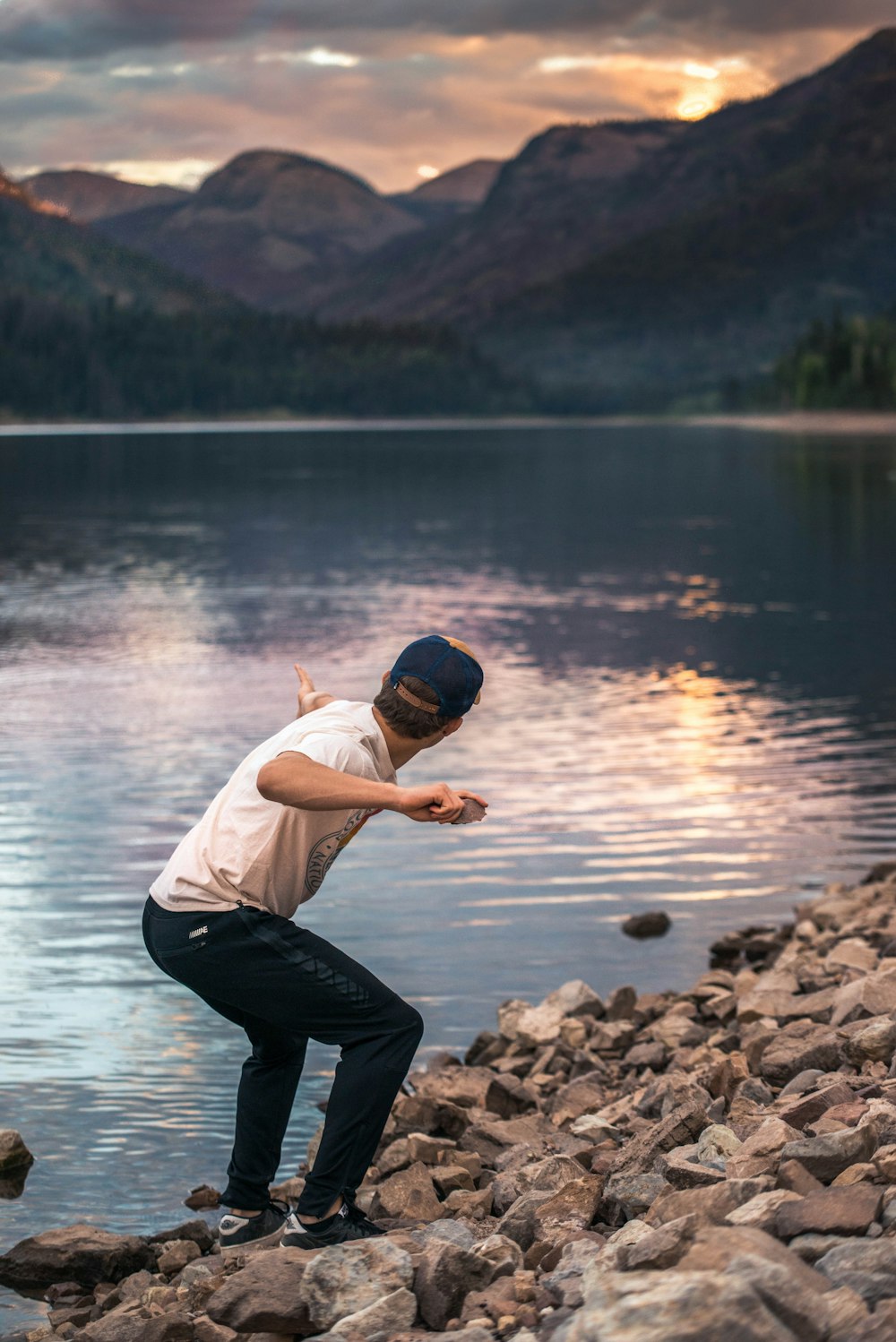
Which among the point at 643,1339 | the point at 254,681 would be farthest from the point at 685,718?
the point at 643,1339

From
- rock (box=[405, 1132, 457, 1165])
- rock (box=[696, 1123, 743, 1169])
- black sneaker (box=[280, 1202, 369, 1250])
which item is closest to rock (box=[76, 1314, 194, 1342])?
black sneaker (box=[280, 1202, 369, 1250])

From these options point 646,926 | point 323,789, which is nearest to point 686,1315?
point 323,789

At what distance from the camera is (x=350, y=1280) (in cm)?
527

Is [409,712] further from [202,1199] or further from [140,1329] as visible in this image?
[202,1199]

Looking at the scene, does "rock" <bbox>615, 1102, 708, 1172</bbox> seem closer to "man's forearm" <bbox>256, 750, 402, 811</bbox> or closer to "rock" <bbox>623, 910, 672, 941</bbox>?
"man's forearm" <bbox>256, 750, 402, 811</bbox>

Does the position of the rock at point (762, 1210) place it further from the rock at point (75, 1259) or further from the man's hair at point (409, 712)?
the rock at point (75, 1259)

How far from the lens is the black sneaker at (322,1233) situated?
19.4 feet

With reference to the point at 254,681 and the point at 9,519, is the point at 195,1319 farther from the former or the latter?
the point at 9,519

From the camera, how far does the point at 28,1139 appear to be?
318 inches

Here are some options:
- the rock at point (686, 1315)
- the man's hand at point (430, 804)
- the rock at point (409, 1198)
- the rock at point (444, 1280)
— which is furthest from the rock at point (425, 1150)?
the rock at point (686, 1315)

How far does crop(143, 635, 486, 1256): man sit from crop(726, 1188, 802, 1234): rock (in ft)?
4.22

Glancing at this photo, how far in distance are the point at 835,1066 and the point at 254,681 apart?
15642 millimetres

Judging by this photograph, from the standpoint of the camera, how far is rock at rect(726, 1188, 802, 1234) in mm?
4906

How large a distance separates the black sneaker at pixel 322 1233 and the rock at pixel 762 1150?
129cm
